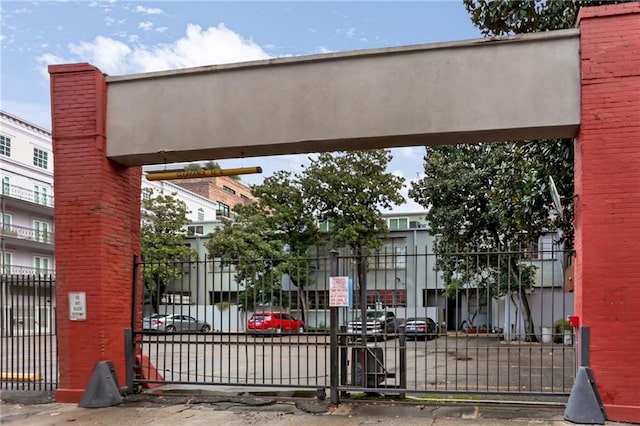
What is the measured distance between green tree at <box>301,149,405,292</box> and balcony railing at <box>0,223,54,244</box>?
1696cm

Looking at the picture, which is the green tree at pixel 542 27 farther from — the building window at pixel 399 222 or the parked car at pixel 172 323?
the building window at pixel 399 222

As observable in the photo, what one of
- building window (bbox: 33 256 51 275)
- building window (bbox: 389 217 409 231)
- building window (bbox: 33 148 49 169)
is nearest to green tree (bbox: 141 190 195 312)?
building window (bbox: 33 256 51 275)

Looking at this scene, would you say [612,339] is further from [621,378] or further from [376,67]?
[376,67]

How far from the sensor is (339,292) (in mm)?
9016

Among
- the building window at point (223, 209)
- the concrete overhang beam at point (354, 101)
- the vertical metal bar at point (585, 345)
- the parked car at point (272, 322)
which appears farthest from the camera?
the building window at point (223, 209)

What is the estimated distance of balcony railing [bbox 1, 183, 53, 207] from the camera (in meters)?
36.6

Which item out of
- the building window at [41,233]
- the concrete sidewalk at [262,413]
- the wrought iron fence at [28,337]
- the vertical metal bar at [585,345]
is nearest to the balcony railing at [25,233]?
the building window at [41,233]

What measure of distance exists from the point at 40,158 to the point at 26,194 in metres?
3.31

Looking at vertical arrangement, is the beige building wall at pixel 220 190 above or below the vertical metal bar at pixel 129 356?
above

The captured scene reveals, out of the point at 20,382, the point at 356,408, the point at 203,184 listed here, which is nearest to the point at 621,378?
the point at 356,408

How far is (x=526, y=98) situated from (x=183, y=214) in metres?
34.6

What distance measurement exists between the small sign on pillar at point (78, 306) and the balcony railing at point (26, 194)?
30126 millimetres

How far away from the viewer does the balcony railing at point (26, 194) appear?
36.6m

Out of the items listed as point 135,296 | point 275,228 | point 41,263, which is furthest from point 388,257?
point 41,263
